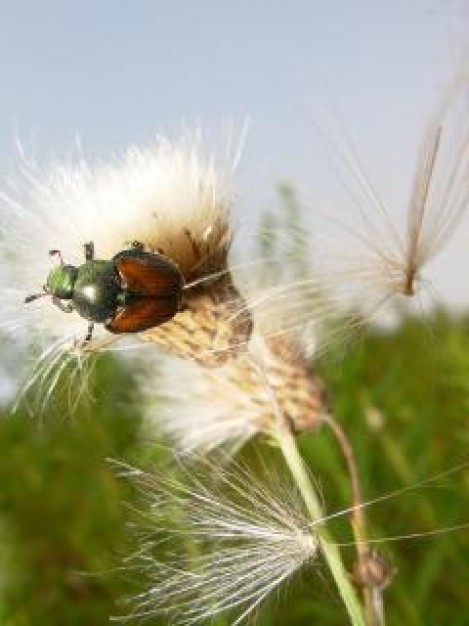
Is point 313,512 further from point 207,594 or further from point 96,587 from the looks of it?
point 96,587

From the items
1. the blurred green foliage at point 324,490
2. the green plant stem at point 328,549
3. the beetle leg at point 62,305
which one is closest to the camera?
the green plant stem at point 328,549

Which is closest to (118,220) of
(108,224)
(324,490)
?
(108,224)

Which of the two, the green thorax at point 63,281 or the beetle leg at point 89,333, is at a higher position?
the green thorax at point 63,281

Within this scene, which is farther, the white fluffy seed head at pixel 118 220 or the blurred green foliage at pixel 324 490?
the blurred green foliage at pixel 324 490

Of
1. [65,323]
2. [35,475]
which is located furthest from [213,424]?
[35,475]

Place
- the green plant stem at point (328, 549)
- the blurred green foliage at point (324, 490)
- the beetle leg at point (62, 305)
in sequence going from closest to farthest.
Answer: the green plant stem at point (328, 549) < the beetle leg at point (62, 305) < the blurred green foliage at point (324, 490)

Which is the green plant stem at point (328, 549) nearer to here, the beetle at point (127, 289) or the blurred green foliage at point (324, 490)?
the beetle at point (127, 289)

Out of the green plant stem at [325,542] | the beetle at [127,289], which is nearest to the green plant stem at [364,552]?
the green plant stem at [325,542]
